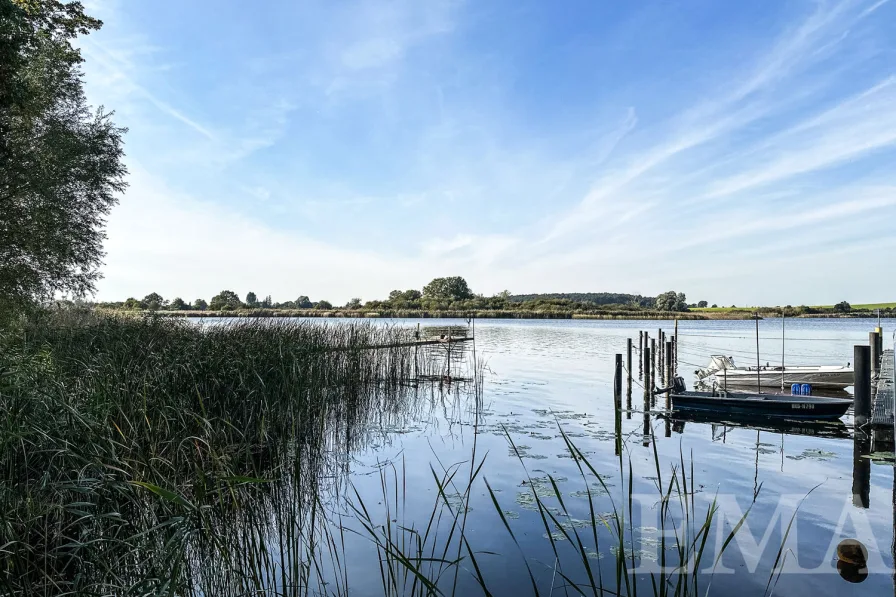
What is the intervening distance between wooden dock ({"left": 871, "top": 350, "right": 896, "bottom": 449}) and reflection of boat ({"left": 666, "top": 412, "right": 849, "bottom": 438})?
560 millimetres

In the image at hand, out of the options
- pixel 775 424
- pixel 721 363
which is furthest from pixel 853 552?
pixel 721 363

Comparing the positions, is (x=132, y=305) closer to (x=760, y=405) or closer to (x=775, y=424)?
(x=760, y=405)

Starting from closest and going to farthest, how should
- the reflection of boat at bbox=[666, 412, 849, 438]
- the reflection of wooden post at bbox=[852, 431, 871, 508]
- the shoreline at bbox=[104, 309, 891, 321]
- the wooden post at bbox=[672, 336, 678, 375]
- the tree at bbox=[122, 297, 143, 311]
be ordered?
1. the reflection of wooden post at bbox=[852, 431, 871, 508]
2. the reflection of boat at bbox=[666, 412, 849, 438]
3. the wooden post at bbox=[672, 336, 678, 375]
4. the tree at bbox=[122, 297, 143, 311]
5. the shoreline at bbox=[104, 309, 891, 321]

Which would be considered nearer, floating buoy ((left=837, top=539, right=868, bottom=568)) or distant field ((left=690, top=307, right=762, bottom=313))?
floating buoy ((left=837, top=539, right=868, bottom=568))

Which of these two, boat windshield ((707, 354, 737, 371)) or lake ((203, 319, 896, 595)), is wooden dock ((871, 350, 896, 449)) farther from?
boat windshield ((707, 354, 737, 371))

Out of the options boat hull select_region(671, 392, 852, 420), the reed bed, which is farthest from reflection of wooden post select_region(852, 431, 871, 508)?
the reed bed

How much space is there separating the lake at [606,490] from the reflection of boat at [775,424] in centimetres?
9

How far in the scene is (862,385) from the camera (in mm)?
9984

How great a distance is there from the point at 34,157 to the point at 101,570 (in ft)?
42.9

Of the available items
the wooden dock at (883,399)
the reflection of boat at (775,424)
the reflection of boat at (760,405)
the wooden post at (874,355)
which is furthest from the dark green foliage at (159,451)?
the wooden post at (874,355)

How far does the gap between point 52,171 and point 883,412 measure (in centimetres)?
1887

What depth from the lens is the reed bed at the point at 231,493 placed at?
104 inches

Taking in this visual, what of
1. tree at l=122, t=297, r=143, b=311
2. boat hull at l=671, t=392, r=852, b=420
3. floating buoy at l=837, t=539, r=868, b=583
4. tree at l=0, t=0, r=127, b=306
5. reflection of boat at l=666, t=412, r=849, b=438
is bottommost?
reflection of boat at l=666, t=412, r=849, b=438

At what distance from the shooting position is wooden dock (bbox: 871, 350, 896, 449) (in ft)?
30.1
